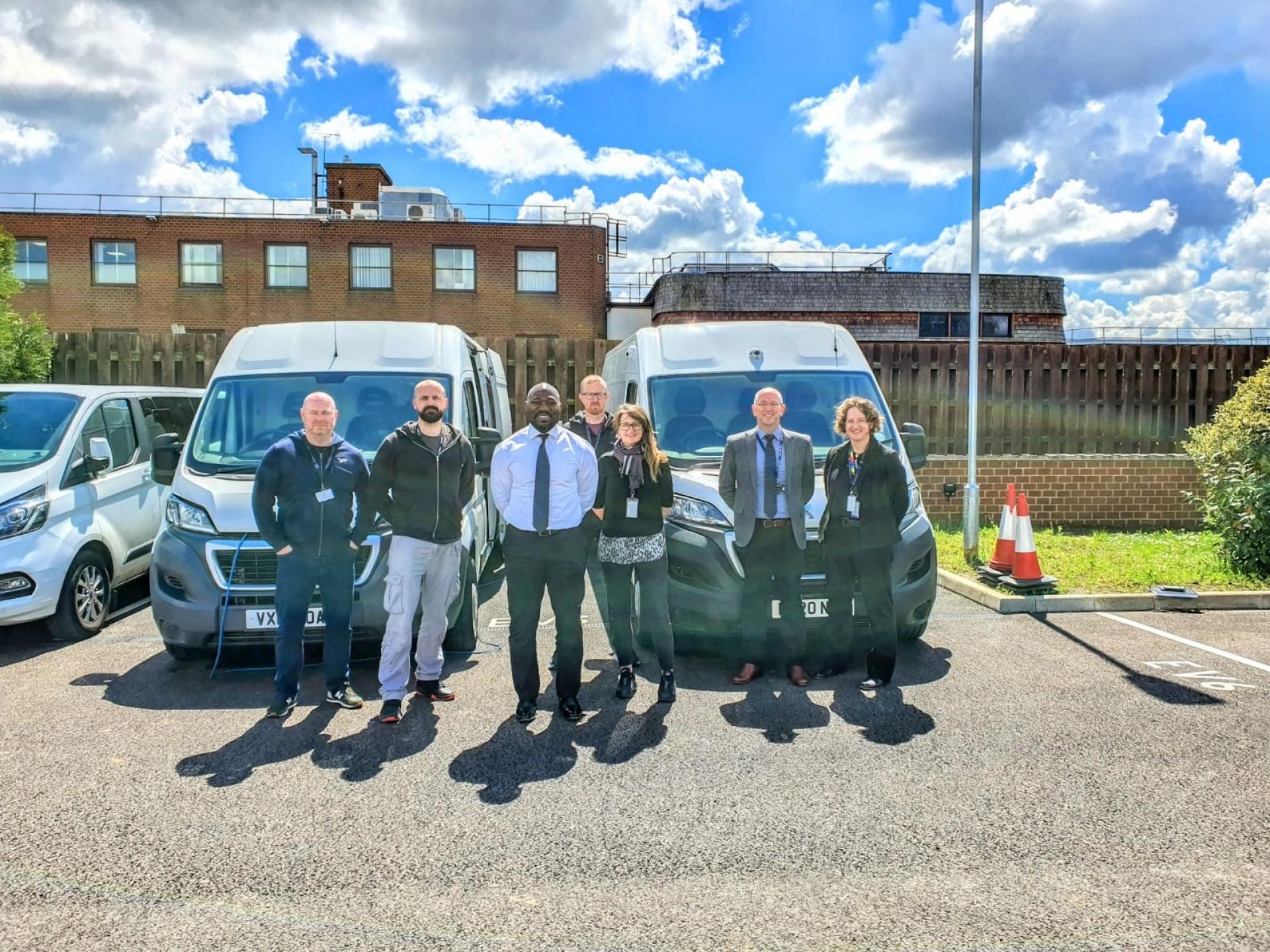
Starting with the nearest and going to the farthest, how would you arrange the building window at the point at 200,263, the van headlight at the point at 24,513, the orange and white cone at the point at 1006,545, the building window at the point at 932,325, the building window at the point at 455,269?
the van headlight at the point at 24,513, the orange and white cone at the point at 1006,545, the building window at the point at 200,263, the building window at the point at 455,269, the building window at the point at 932,325

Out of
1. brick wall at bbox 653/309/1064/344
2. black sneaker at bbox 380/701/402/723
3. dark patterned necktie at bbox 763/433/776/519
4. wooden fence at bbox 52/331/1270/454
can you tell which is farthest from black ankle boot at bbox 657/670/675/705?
brick wall at bbox 653/309/1064/344

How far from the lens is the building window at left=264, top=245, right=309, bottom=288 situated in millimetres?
30781

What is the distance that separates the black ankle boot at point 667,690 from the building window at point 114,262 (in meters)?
30.9

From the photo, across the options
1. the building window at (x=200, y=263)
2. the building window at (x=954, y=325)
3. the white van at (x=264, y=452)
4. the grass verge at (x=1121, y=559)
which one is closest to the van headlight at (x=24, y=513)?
the white van at (x=264, y=452)

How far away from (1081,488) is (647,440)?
30.1 feet

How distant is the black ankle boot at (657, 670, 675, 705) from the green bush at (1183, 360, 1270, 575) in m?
6.68

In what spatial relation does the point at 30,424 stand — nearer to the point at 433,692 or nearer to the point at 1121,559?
the point at 433,692

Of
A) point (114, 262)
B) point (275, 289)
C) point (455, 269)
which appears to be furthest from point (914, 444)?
point (114, 262)

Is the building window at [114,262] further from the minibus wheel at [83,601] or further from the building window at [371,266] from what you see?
the minibus wheel at [83,601]

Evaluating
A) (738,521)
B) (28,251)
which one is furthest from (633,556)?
(28,251)

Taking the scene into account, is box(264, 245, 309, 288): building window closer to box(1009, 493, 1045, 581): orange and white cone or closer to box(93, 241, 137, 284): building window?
box(93, 241, 137, 284): building window

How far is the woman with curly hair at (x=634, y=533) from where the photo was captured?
5.54m

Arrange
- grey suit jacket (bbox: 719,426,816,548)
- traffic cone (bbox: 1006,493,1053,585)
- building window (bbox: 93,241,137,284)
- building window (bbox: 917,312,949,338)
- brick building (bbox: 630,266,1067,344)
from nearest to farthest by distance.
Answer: grey suit jacket (bbox: 719,426,816,548) < traffic cone (bbox: 1006,493,1053,585) < brick building (bbox: 630,266,1067,344) < building window (bbox: 93,241,137,284) < building window (bbox: 917,312,949,338)

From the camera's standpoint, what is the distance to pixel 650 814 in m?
3.93
